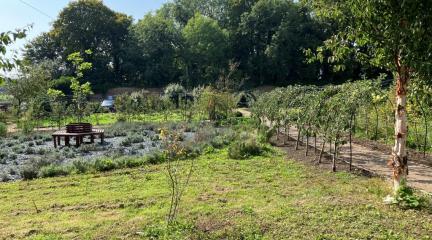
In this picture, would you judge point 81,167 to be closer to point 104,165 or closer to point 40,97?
point 104,165

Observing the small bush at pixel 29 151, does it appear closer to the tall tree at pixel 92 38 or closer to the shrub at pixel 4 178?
the shrub at pixel 4 178

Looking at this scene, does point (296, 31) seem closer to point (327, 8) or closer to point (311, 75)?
point (311, 75)

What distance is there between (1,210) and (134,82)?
40768 millimetres

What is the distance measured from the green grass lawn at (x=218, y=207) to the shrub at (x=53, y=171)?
1.96 feet

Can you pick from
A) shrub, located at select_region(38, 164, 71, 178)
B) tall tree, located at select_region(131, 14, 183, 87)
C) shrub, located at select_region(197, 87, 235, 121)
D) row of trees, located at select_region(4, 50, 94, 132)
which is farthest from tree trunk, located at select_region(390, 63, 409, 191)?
tall tree, located at select_region(131, 14, 183, 87)

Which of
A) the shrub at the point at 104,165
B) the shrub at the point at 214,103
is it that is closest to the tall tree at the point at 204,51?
the shrub at the point at 214,103

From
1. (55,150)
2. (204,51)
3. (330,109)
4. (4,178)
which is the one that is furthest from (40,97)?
(204,51)

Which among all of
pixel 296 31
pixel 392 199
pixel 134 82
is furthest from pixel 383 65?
pixel 134 82

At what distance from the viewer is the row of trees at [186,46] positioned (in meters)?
44.3

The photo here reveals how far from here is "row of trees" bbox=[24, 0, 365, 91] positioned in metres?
44.3

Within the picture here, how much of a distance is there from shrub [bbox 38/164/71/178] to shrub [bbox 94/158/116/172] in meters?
0.70

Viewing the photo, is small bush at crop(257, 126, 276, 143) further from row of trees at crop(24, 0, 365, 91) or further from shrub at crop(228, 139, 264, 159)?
row of trees at crop(24, 0, 365, 91)

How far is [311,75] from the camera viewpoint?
46312 millimetres

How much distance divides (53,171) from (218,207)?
18.4 ft
